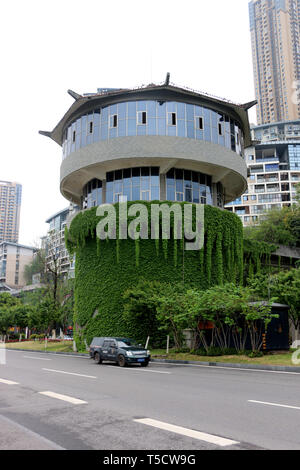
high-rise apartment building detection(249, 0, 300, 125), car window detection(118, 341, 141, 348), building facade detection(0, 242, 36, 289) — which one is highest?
high-rise apartment building detection(249, 0, 300, 125)

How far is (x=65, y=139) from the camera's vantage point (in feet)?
114

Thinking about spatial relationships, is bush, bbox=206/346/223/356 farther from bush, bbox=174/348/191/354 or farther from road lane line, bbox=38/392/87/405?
road lane line, bbox=38/392/87/405

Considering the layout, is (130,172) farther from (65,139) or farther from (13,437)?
(13,437)

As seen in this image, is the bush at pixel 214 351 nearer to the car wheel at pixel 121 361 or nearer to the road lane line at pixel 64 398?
the car wheel at pixel 121 361

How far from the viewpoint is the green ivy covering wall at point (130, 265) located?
28516 millimetres

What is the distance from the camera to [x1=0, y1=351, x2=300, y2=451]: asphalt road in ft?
18.5

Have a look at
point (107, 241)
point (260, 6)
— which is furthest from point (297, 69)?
point (107, 241)

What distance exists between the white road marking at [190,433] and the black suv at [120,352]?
495 inches

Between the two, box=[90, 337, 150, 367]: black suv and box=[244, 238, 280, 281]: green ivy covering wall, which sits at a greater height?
box=[244, 238, 280, 281]: green ivy covering wall

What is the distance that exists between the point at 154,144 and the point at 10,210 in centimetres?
17662

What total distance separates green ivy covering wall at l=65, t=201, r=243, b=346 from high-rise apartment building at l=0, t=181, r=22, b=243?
554 ft

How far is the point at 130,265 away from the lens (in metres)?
28.7

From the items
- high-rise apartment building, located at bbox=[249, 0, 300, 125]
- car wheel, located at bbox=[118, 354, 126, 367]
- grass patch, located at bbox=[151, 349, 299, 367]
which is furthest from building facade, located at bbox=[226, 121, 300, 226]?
car wheel, located at bbox=[118, 354, 126, 367]

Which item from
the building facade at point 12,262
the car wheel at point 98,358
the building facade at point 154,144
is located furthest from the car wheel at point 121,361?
the building facade at point 12,262
